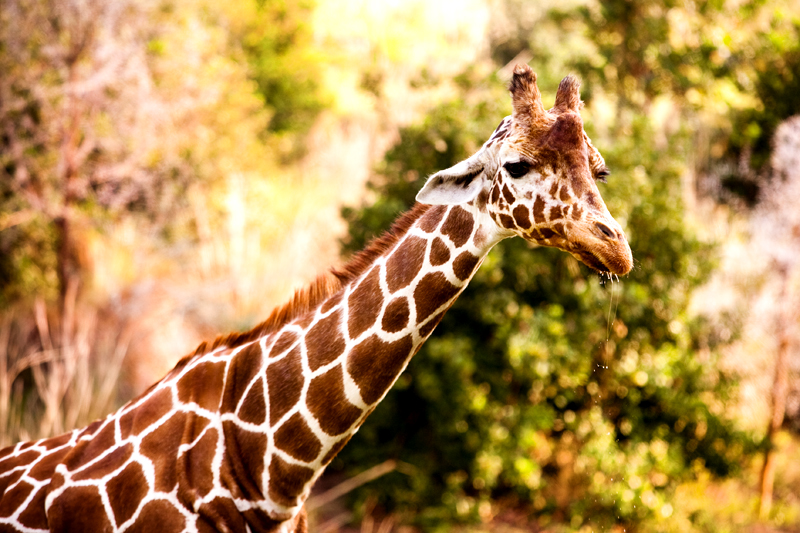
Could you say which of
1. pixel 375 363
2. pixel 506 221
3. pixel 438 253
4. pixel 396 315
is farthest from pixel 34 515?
pixel 506 221

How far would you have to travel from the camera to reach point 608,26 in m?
7.89

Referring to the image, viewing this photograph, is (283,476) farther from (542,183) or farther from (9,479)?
(542,183)

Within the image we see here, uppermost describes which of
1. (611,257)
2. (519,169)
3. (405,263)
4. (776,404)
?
(519,169)

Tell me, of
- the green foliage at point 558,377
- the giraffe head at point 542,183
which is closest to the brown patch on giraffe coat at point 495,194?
the giraffe head at point 542,183

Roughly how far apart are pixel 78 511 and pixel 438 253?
1.55 metres

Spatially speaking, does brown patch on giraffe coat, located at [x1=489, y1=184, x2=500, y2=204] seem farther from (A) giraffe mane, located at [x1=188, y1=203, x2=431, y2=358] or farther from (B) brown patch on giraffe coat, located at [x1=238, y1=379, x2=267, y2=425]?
(B) brown patch on giraffe coat, located at [x1=238, y1=379, x2=267, y2=425]

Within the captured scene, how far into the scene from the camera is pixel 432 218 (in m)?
2.16

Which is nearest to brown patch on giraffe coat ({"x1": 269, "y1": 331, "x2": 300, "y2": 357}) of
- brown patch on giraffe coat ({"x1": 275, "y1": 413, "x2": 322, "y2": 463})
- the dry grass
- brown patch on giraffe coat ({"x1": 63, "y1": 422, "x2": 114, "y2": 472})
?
brown patch on giraffe coat ({"x1": 275, "y1": 413, "x2": 322, "y2": 463})

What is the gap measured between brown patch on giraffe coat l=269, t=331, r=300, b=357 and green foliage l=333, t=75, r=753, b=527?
275 centimetres

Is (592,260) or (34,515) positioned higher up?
(592,260)

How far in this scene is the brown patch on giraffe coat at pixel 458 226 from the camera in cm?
206

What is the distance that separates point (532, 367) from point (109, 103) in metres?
4.78

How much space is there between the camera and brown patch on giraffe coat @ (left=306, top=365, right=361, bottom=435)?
216cm

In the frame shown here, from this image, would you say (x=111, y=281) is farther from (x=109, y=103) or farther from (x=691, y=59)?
(x=691, y=59)
